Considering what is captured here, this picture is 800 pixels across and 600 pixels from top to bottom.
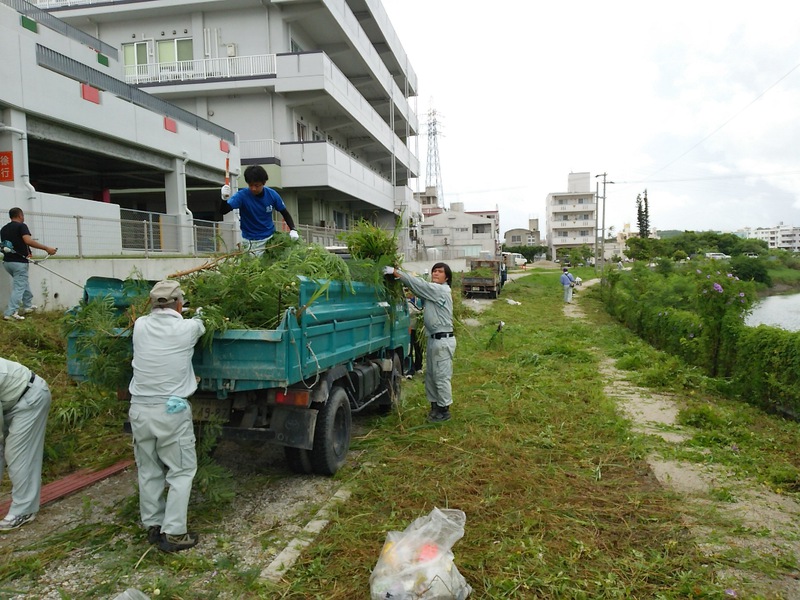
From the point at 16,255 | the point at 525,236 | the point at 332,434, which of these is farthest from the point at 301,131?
the point at 525,236

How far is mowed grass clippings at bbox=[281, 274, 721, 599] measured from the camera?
3.30 metres

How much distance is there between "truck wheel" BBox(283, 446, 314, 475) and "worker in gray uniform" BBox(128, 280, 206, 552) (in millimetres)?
1111

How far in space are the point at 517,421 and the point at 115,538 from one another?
4259 millimetres

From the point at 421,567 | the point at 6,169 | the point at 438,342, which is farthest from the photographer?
the point at 6,169

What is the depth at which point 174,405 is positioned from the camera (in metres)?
3.58

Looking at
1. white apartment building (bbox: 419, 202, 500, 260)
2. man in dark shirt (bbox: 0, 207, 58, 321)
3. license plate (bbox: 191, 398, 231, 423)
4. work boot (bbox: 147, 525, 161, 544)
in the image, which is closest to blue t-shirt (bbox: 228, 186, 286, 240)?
license plate (bbox: 191, 398, 231, 423)

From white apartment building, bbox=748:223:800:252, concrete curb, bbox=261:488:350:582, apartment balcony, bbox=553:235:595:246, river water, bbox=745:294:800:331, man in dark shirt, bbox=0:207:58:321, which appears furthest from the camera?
white apartment building, bbox=748:223:800:252

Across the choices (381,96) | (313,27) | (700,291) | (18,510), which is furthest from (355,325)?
(381,96)

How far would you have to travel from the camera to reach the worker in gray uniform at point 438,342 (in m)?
6.35

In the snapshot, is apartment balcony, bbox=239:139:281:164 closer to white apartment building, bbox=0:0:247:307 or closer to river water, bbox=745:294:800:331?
white apartment building, bbox=0:0:247:307

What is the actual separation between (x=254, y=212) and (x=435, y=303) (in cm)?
220

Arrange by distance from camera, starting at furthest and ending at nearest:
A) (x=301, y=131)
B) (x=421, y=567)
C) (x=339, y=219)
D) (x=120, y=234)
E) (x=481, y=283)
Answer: (x=339, y=219)
(x=481, y=283)
(x=301, y=131)
(x=120, y=234)
(x=421, y=567)

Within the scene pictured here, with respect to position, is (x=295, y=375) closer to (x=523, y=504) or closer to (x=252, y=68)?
(x=523, y=504)

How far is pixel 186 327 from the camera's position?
3717 mm
